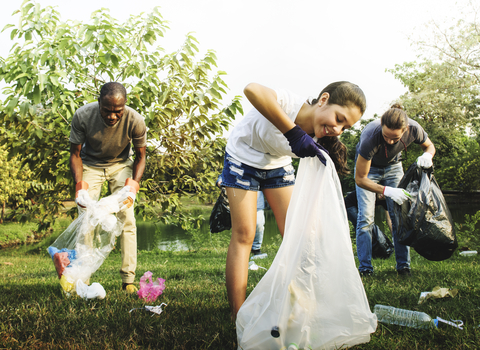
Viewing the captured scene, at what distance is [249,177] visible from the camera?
1959mm

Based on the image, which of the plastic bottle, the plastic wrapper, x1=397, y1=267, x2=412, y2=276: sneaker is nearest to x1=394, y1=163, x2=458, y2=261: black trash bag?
x1=397, y1=267, x2=412, y2=276: sneaker

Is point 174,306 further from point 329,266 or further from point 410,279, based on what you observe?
point 410,279

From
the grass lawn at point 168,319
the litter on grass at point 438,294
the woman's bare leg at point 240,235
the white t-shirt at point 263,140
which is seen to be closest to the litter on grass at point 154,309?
the grass lawn at point 168,319

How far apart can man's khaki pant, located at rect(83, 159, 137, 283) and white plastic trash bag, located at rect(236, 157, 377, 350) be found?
145 centimetres

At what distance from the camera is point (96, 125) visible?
105 inches

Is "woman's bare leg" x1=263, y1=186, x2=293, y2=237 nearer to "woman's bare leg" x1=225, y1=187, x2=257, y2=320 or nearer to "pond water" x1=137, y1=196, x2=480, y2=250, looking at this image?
"woman's bare leg" x1=225, y1=187, x2=257, y2=320

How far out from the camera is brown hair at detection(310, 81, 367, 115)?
1667 millimetres

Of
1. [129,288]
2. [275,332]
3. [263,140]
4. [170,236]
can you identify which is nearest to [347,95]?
[263,140]

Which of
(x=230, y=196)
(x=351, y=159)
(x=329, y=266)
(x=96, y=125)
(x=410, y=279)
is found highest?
(x=96, y=125)

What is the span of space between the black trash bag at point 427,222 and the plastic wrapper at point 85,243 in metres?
2.26

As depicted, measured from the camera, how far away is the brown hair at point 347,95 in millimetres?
1667

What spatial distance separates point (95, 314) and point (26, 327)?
0.33 m

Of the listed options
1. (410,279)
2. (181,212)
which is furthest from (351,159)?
(410,279)

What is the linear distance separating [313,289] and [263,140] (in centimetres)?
80
